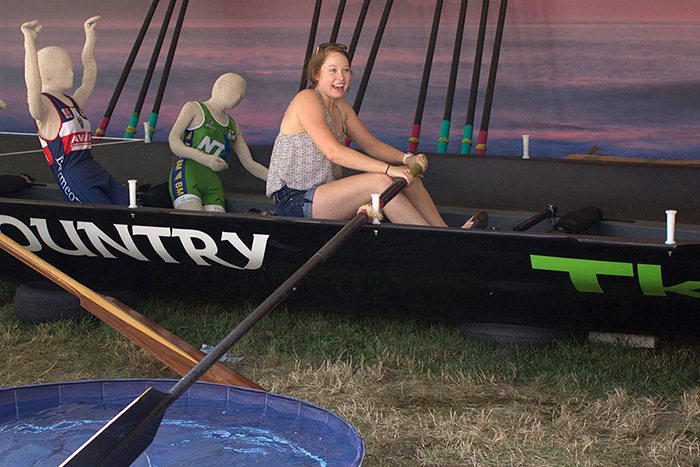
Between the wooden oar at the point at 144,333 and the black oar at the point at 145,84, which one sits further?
the black oar at the point at 145,84

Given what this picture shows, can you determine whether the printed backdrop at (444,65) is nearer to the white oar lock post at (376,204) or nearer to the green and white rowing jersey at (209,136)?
the green and white rowing jersey at (209,136)

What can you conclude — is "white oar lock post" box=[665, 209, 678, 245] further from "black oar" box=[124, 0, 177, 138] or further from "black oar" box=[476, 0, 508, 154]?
"black oar" box=[124, 0, 177, 138]

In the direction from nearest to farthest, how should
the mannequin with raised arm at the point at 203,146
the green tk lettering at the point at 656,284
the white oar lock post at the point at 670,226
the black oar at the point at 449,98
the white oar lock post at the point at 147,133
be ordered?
the white oar lock post at the point at 670,226, the green tk lettering at the point at 656,284, the mannequin with raised arm at the point at 203,146, the white oar lock post at the point at 147,133, the black oar at the point at 449,98

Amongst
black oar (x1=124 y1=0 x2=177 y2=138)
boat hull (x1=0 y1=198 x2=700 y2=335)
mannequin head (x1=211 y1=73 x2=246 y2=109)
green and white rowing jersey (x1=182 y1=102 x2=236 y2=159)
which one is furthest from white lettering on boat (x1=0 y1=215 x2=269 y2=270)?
black oar (x1=124 y1=0 x2=177 y2=138)

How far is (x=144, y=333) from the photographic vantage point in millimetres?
2453

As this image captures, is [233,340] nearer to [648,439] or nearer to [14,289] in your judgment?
[648,439]

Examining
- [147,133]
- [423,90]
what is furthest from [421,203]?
[423,90]

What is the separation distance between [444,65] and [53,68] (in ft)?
13.6

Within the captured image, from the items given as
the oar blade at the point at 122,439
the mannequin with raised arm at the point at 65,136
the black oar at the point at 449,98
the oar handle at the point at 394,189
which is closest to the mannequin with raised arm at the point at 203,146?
the mannequin with raised arm at the point at 65,136

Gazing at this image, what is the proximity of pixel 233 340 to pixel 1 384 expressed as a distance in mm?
1141

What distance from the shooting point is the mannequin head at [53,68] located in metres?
3.20

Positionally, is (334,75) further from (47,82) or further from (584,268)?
(47,82)

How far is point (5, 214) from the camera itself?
2.94m

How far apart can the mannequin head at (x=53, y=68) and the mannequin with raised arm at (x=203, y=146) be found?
0.51m
